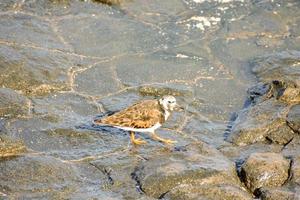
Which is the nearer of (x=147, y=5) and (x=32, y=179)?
(x=32, y=179)

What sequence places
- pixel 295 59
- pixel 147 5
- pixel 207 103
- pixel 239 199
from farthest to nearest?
pixel 147 5 → pixel 295 59 → pixel 207 103 → pixel 239 199

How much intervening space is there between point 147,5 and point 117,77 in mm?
3344

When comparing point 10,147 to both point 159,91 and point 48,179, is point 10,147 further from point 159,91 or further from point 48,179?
point 159,91

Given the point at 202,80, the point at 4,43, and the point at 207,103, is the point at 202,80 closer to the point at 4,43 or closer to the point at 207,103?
the point at 207,103

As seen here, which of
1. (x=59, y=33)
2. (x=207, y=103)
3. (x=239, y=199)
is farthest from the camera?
(x=59, y=33)

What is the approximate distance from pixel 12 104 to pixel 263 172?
428 centimetres

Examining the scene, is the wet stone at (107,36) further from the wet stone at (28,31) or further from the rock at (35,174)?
the rock at (35,174)

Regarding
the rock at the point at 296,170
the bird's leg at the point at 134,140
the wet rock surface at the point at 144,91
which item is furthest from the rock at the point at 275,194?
the bird's leg at the point at 134,140

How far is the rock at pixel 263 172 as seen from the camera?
8.53 metres

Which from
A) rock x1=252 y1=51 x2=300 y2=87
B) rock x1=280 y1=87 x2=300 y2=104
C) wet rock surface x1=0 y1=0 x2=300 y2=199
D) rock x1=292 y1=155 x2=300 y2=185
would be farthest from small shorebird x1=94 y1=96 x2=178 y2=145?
rock x1=252 y1=51 x2=300 y2=87

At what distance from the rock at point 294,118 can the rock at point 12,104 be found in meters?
4.12

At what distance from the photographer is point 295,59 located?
12.3 m

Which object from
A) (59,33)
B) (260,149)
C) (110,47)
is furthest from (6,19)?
(260,149)

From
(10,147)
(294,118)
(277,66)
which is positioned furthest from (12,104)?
(277,66)
